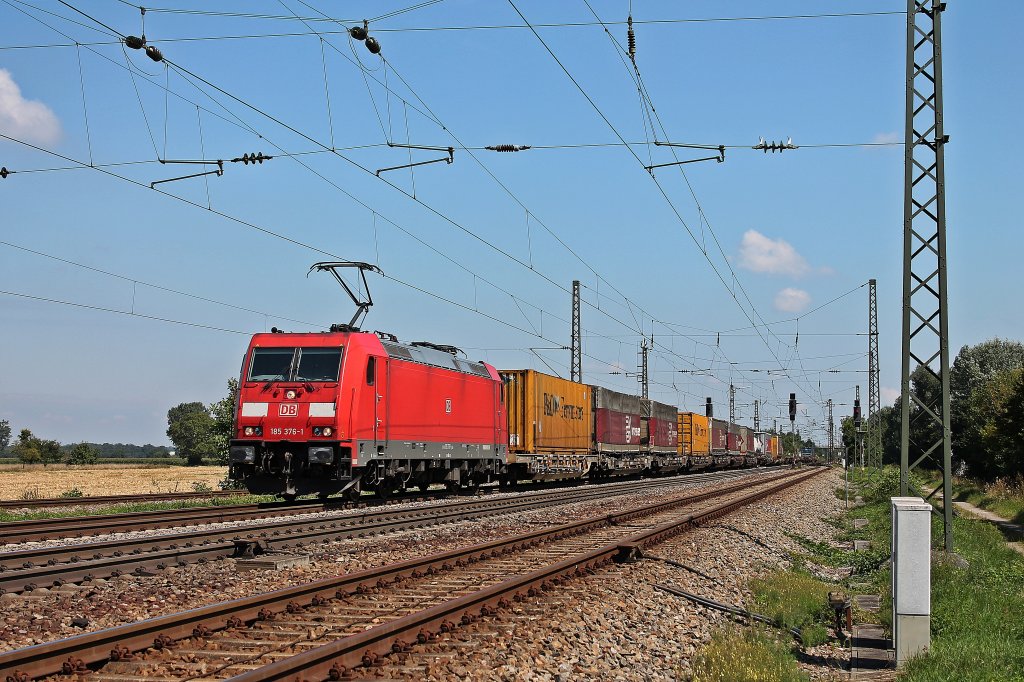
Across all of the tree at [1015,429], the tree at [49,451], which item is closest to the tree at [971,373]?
the tree at [1015,429]

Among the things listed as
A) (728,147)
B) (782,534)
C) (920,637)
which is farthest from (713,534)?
(920,637)

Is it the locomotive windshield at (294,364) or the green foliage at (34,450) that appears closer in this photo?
the locomotive windshield at (294,364)

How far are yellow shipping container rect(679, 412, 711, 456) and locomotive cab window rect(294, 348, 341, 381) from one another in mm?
41064

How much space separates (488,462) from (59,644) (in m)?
23.9

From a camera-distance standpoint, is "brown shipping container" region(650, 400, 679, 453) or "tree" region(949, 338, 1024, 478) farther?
"tree" region(949, 338, 1024, 478)

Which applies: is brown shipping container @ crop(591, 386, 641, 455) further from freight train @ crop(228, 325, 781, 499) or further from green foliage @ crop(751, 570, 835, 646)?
green foliage @ crop(751, 570, 835, 646)

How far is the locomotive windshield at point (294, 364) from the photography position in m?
21.2

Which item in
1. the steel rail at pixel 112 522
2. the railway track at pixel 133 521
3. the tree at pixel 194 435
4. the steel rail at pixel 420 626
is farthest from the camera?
the tree at pixel 194 435

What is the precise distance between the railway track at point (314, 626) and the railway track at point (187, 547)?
2879 mm

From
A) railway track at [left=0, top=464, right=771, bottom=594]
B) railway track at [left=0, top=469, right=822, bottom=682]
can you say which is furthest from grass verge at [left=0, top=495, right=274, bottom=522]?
railway track at [left=0, top=469, right=822, bottom=682]

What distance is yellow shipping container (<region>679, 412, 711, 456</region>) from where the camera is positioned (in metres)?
60.5

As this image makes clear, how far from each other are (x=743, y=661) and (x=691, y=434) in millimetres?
54194

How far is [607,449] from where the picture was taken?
42.5 metres

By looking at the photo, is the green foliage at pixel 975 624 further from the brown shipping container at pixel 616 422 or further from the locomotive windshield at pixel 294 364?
the brown shipping container at pixel 616 422
